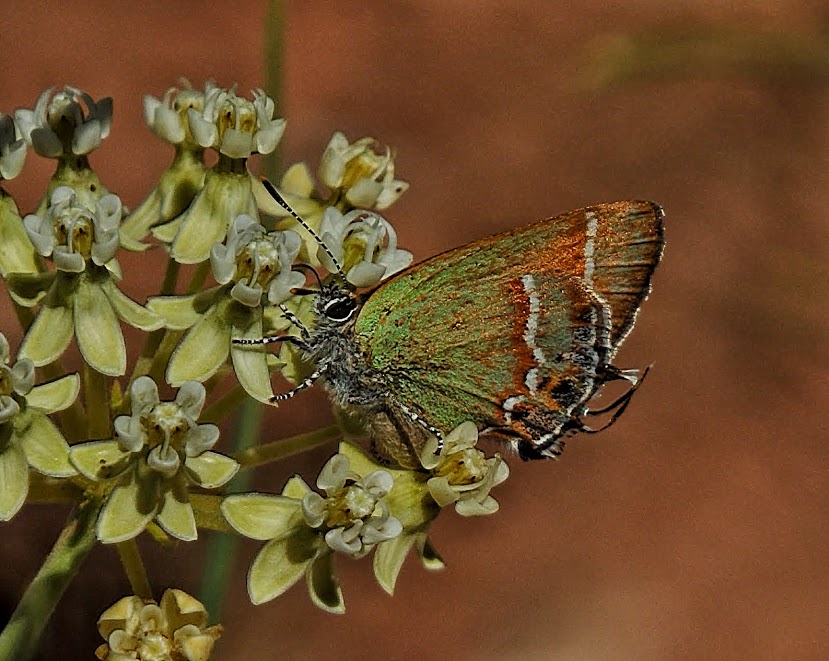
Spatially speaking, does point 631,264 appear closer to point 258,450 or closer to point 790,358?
point 258,450

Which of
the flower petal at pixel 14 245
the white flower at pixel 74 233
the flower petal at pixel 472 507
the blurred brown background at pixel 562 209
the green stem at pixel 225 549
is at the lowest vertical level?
the blurred brown background at pixel 562 209

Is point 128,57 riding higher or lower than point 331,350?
lower

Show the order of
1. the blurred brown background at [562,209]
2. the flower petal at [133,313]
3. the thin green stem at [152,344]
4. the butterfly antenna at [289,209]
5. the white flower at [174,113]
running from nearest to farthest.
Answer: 1. the flower petal at [133,313]
2. the thin green stem at [152,344]
3. the butterfly antenna at [289,209]
4. the white flower at [174,113]
5. the blurred brown background at [562,209]

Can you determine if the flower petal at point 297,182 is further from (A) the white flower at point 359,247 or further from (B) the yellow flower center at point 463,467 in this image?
(B) the yellow flower center at point 463,467

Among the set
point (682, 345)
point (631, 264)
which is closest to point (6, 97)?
point (682, 345)

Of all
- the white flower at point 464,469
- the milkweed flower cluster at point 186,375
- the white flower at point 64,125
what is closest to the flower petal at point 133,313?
the milkweed flower cluster at point 186,375

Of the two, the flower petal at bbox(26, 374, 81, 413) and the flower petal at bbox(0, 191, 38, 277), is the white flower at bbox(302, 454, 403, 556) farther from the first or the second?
the flower petal at bbox(0, 191, 38, 277)
